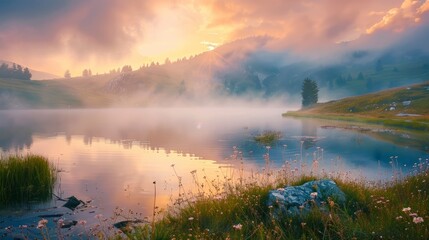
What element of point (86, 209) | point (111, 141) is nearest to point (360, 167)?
point (86, 209)

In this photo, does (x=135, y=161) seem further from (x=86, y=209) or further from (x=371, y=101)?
(x=371, y=101)

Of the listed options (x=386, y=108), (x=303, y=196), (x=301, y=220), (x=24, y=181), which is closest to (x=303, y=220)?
(x=301, y=220)

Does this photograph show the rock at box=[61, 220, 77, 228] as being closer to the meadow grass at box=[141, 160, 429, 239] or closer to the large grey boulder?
the meadow grass at box=[141, 160, 429, 239]

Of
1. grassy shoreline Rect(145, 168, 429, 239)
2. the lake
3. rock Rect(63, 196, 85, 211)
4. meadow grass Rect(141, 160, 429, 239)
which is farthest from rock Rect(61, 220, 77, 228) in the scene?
grassy shoreline Rect(145, 168, 429, 239)

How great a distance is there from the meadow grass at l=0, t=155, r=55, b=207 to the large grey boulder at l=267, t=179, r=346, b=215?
14.9 metres

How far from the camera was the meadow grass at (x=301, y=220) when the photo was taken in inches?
405

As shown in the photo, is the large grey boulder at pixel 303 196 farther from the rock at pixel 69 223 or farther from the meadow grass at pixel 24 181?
the meadow grass at pixel 24 181

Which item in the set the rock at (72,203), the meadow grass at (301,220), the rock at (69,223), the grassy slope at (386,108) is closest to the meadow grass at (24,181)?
the rock at (72,203)

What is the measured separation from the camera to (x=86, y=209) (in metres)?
20.7

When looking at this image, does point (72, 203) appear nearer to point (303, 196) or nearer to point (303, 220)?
point (303, 196)

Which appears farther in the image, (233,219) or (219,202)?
(219,202)

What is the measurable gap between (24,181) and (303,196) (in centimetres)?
1675

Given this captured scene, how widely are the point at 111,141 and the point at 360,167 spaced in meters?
39.2

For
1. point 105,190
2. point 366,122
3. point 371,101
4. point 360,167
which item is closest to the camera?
point 105,190
